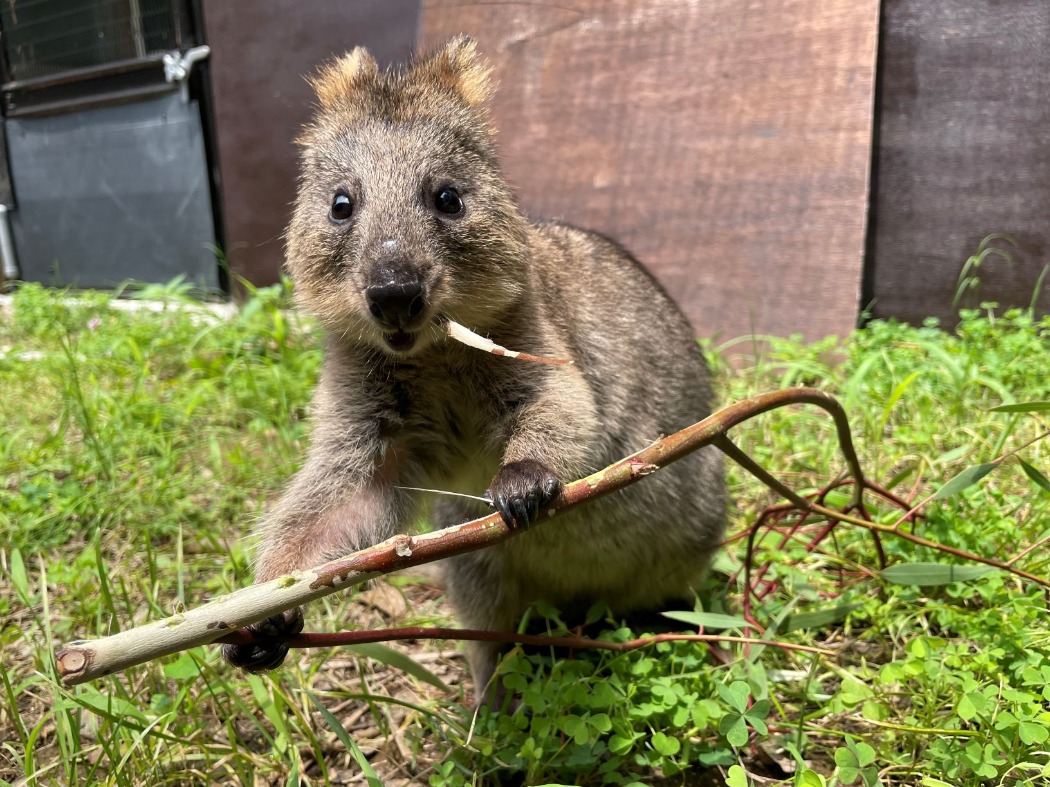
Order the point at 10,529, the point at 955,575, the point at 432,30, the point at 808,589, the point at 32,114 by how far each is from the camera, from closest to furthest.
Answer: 1. the point at 955,575
2. the point at 808,589
3. the point at 10,529
4. the point at 432,30
5. the point at 32,114

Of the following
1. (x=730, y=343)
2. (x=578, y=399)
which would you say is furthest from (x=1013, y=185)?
(x=578, y=399)

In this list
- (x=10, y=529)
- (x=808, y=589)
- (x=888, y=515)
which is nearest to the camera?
(x=808, y=589)

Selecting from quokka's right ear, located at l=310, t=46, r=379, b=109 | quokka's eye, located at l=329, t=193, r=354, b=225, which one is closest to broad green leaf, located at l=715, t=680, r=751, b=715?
quokka's eye, located at l=329, t=193, r=354, b=225

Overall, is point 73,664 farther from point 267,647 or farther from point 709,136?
point 709,136

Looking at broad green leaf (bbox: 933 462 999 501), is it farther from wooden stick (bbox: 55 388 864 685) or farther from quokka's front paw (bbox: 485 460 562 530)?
quokka's front paw (bbox: 485 460 562 530)

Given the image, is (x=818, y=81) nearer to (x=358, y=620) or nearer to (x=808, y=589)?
(x=808, y=589)

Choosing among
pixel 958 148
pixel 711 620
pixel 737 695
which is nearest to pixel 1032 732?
pixel 737 695

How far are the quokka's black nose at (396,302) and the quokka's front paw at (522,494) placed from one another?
53 cm

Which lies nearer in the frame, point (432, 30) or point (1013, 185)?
point (1013, 185)

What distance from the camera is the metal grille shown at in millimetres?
7301

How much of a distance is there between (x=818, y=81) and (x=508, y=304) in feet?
10.8

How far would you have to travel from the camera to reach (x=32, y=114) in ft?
27.9

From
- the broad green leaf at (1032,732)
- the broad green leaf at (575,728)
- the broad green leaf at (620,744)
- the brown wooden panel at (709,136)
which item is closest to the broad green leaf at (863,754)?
the broad green leaf at (1032,732)

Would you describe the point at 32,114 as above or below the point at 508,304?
above
